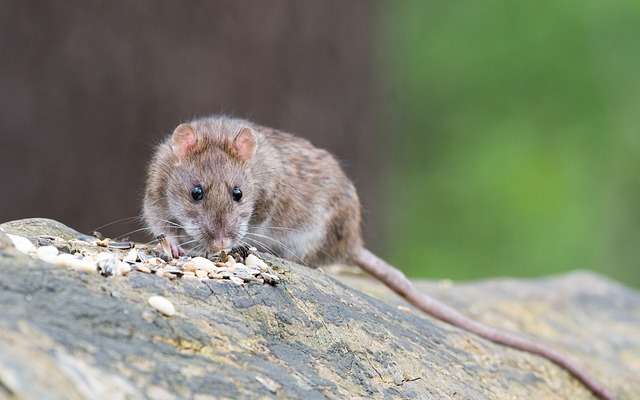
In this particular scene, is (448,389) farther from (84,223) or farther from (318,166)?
(84,223)

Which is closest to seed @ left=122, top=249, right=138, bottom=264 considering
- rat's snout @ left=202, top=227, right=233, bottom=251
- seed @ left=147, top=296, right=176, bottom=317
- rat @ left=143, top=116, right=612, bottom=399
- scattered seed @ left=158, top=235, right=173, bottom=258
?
scattered seed @ left=158, top=235, right=173, bottom=258

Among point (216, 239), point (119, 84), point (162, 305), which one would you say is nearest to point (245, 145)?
point (216, 239)

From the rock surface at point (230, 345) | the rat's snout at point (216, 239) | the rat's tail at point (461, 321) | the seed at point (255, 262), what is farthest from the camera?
the rat's tail at point (461, 321)

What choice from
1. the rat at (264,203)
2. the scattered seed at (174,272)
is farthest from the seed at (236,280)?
the rat at (264,203)

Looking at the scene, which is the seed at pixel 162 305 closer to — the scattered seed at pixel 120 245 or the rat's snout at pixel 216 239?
the scattered seed at pixel 120 245

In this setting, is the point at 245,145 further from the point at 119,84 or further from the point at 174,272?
the point at 119,84
